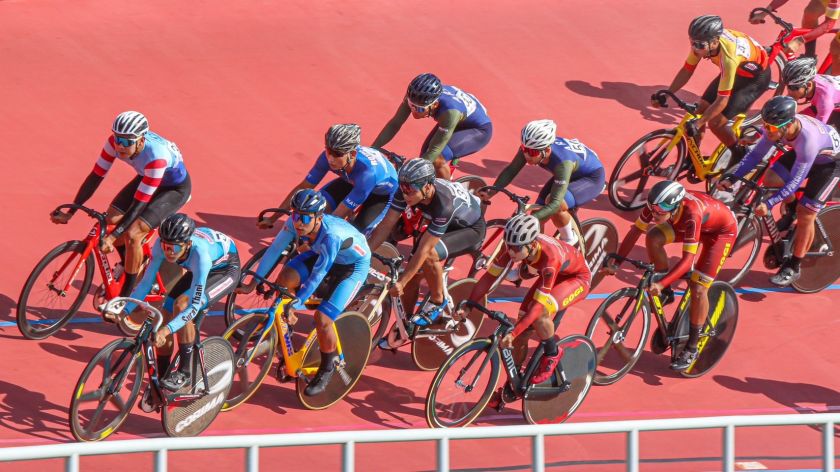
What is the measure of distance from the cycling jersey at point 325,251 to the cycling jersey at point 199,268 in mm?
289

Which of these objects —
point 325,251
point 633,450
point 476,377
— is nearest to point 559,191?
point 476,377

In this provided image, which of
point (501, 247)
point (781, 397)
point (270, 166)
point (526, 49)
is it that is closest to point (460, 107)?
point (501, 247)

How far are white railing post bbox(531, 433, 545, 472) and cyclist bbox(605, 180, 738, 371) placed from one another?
3965 mm

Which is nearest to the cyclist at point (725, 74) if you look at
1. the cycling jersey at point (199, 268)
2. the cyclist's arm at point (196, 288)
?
the cycling jersey at point (199, 268)

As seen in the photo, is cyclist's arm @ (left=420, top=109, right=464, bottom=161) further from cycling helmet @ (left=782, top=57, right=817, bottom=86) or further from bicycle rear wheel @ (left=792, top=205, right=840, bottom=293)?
bicycle rear wheel @ (left=792, top=205, right=840, bottom=293)

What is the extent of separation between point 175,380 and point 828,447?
161 inches

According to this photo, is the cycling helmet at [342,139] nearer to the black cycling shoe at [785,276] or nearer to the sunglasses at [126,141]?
the sunglasses at [126,141]

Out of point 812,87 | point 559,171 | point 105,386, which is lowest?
point 105,386

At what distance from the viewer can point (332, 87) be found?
1544 cm

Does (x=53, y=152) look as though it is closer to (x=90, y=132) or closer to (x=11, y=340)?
(x=90, y=132)

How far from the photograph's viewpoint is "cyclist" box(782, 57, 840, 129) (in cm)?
1229

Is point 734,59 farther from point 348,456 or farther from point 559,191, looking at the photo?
point 348,456

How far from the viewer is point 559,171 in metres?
11.1

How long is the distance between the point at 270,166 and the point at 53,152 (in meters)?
2.12
